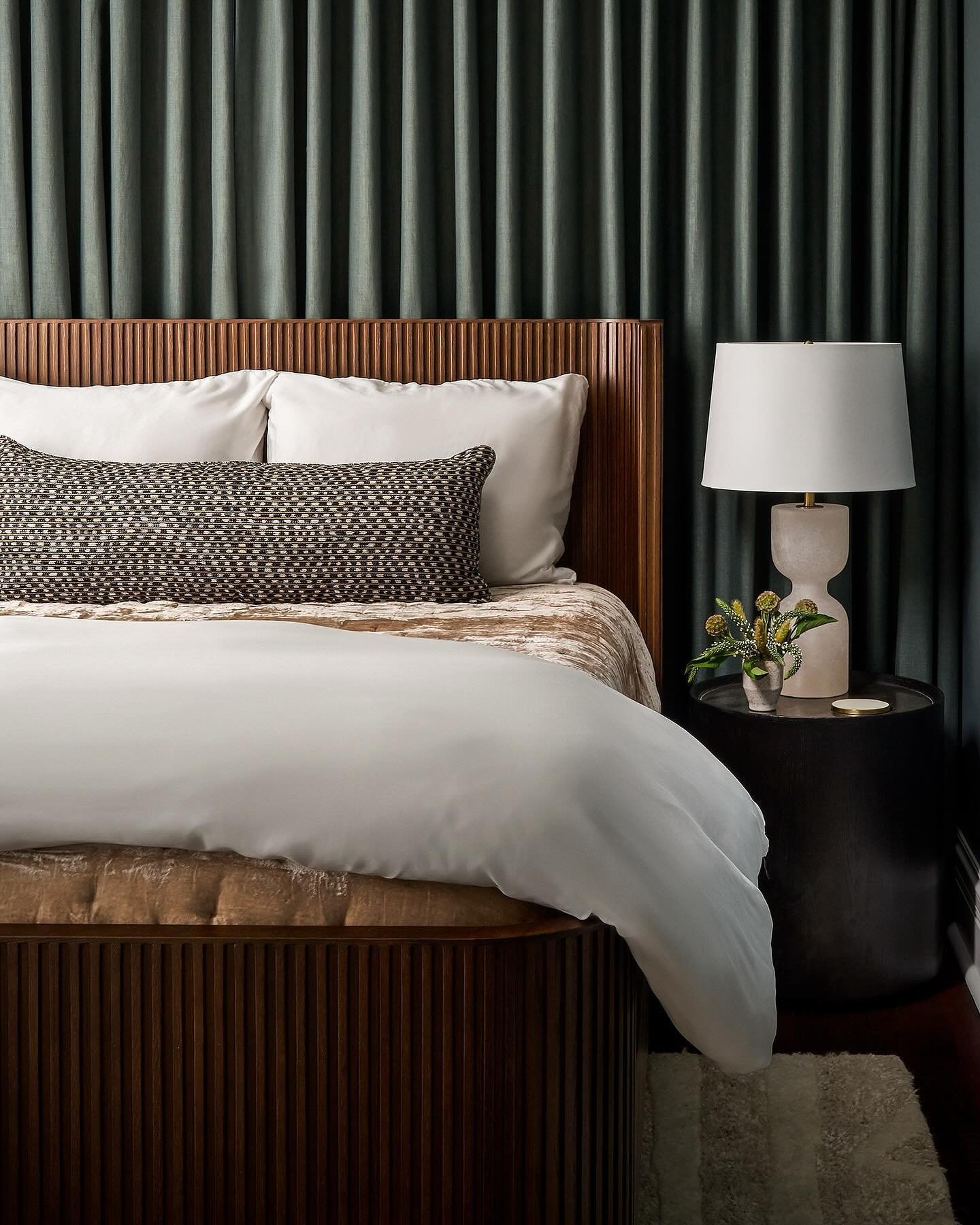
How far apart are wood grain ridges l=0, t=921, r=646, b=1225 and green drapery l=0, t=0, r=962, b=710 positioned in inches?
71.1

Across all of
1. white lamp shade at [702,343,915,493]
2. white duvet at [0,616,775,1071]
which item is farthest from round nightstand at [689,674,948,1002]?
white duvet at [0,616,775,1071]

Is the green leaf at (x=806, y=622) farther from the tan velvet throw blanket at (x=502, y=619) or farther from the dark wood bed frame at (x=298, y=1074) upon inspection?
the dark wood bed frame at (x=298, y=1074)

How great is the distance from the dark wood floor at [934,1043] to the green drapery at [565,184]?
2.41ft

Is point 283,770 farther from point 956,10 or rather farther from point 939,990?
point 956,10

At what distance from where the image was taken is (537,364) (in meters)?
2.74

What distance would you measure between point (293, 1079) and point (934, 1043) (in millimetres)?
1395

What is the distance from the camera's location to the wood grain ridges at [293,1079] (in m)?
1.10

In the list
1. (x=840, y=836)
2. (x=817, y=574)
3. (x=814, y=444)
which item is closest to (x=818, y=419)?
(x=814, y=444)

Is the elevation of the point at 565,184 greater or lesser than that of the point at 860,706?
greater

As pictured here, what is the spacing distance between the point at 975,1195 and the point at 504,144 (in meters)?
2.16

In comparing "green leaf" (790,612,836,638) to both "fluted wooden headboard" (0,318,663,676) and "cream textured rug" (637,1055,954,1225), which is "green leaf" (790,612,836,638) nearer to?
"fluted wooden headboard" (0,318,663,676)

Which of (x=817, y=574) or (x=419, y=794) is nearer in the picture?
(x=419, y=794)

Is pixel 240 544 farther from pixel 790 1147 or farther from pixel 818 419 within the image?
pixel 790 1147

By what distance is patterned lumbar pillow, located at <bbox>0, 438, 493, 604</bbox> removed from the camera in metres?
2.24
